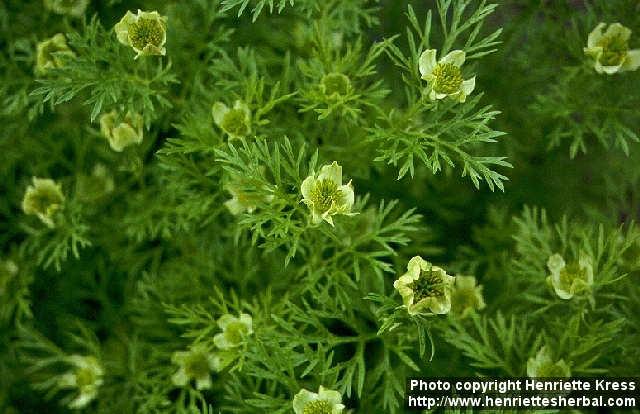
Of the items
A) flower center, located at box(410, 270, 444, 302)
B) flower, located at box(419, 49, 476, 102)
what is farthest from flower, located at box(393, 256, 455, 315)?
flower, located at box(419, 49, 476, 102)

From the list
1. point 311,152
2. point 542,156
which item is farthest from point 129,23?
point 542,156

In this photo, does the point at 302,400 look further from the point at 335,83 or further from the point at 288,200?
the point at 335,83

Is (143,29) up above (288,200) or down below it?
above

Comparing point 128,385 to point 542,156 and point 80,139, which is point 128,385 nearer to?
point 80,139

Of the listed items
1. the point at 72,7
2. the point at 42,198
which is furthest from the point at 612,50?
the point at 42,198

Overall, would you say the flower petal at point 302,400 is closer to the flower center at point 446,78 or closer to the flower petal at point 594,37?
the flower center at point 446,78

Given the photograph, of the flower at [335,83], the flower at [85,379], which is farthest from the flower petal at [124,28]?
the flower at [85,379]
